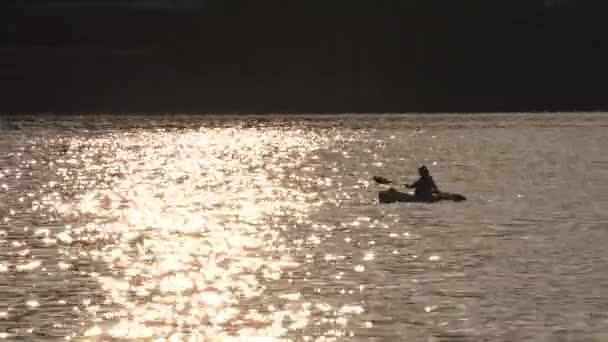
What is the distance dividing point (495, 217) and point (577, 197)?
44.9ft

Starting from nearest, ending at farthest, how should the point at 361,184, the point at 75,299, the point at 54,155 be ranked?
the point at 75,299 → the point at 361,184 → the point at 54,155

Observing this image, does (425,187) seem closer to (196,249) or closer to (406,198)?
(406,198)

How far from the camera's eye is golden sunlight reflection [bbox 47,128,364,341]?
36.2 metres

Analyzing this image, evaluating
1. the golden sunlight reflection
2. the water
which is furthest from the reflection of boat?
the golden sunlight reflection

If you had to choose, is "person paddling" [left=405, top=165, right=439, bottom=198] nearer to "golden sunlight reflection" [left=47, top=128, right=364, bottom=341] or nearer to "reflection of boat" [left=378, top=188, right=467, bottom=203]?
"reflection of boat" [left=378, top=188, right=467, bottom=203]

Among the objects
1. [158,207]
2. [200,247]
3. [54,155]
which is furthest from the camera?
[54,155]

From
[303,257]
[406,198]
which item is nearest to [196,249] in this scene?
[303,257]

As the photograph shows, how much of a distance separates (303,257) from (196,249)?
485 cm

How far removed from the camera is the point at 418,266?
46312 mm

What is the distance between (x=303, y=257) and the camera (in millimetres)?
49531

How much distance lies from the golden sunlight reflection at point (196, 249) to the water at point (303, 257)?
0.08 meters

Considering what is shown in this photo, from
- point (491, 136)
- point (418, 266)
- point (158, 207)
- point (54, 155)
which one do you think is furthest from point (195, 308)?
point (491, 136)

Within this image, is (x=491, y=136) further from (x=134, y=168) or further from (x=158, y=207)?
(x=158, y=207)

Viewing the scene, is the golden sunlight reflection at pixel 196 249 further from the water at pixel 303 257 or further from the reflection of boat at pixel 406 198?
the reflection of boat at pixel 406 198
